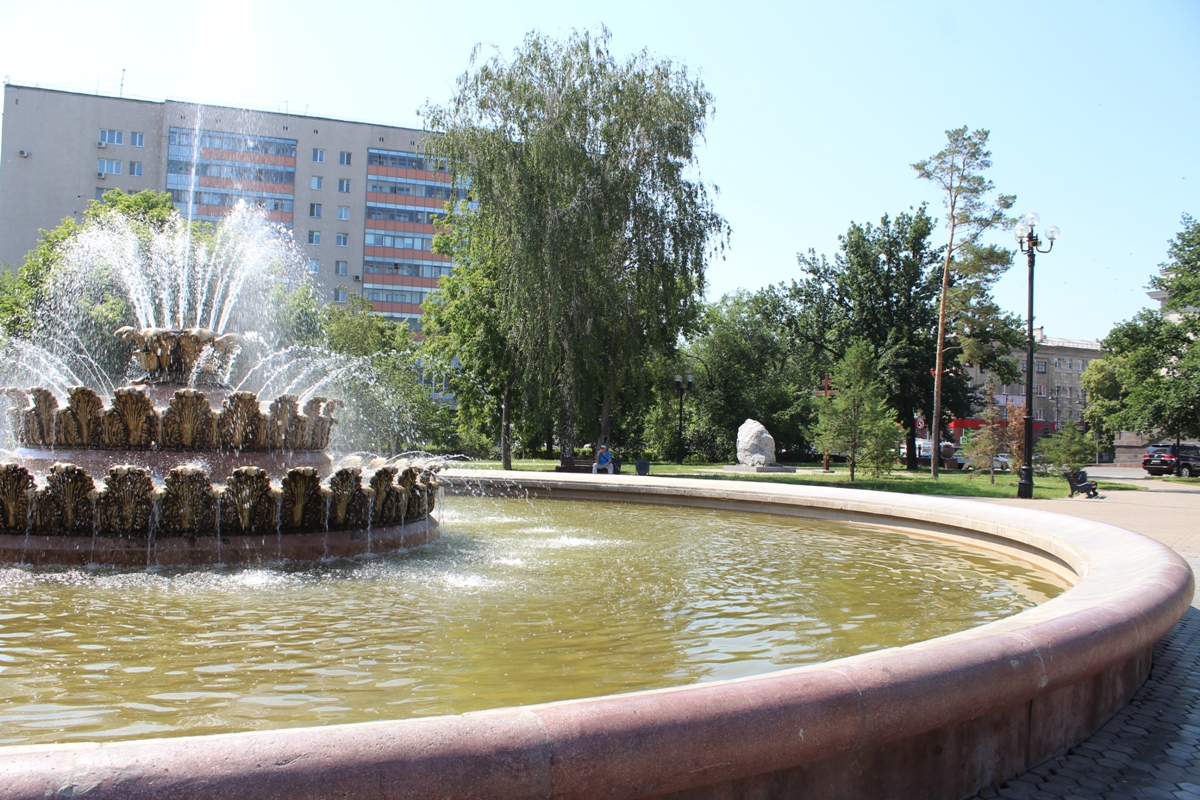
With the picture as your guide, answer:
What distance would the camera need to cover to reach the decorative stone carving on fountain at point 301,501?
7949mm

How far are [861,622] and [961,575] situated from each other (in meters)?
2.67

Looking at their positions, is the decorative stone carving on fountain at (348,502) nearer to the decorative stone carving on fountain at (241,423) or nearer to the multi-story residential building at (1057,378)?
the decorative stone carving on fountain at (241,423)

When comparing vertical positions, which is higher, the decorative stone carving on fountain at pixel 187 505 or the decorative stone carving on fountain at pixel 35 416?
the decorative stone carving on fountain at pixel 35 416

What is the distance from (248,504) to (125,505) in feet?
3.14

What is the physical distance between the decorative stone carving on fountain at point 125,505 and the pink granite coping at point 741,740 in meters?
5.89

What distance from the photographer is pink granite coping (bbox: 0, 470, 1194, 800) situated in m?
2.06

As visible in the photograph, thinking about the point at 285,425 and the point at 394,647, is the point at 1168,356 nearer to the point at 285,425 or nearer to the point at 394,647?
the point at 285,425

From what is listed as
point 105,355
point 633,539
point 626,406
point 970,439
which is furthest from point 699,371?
point 633,539

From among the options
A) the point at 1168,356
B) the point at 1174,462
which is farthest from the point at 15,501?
the point at 1174,462

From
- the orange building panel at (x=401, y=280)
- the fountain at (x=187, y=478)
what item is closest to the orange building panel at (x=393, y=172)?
the orange building panel at (x=401, y=280)

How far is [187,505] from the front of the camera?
24.7ft

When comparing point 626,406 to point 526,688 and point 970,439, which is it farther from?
point 526,688

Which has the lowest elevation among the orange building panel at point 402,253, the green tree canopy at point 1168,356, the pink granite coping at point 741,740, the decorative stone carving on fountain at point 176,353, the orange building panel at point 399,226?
the pink granite coping at point 741,740

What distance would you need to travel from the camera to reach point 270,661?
4.68 m
